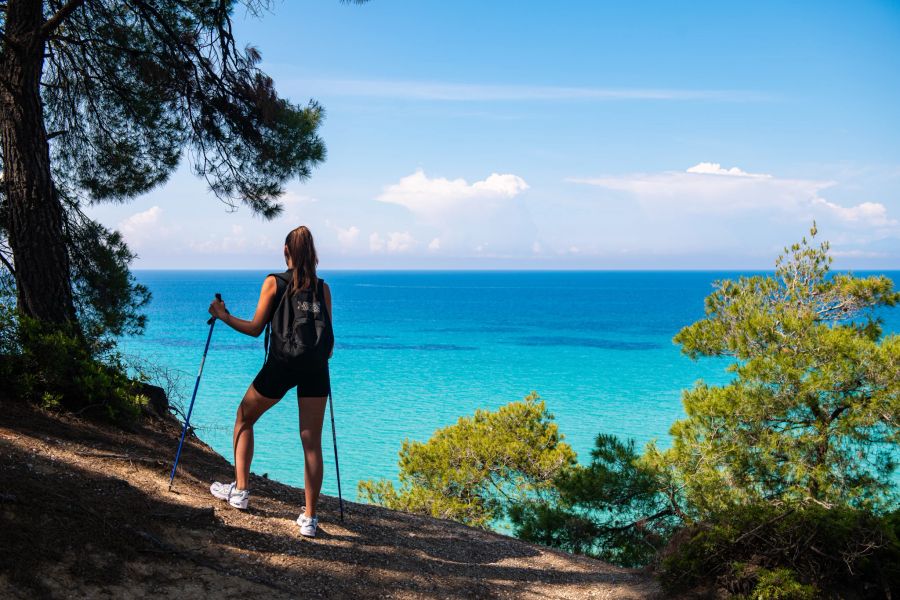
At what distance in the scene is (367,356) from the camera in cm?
5394

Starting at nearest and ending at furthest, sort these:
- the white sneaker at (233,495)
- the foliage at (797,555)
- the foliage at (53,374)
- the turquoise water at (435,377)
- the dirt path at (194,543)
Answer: the dirt path at (194,543)
the foliage at (797,555)
the white sneaker at (233,495)
the foliage at (53,374)
the turquoise water at (435,377)

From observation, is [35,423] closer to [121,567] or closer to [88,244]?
[121,567]

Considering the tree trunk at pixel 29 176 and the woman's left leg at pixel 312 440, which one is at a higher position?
the tree trunk at pixel 29 176

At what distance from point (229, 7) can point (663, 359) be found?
165ft

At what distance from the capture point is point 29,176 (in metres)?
6.77

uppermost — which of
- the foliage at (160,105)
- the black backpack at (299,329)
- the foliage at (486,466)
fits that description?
the foliage at (160,105)

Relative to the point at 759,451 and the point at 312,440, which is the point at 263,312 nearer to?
the point at 312,440

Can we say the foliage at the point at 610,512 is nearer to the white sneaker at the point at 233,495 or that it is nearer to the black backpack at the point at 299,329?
the white sneaker at the point at 233,495

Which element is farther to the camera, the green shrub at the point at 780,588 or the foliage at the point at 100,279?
the foliage at the point at 100,279

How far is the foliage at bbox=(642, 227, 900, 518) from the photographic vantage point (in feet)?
32.9

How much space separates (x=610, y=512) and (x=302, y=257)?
25.8ft

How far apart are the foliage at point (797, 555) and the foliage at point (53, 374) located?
16.8 feet

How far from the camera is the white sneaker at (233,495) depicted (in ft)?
15.6

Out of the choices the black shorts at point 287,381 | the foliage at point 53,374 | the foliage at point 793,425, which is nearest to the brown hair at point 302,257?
the black shorts at point 287,381
